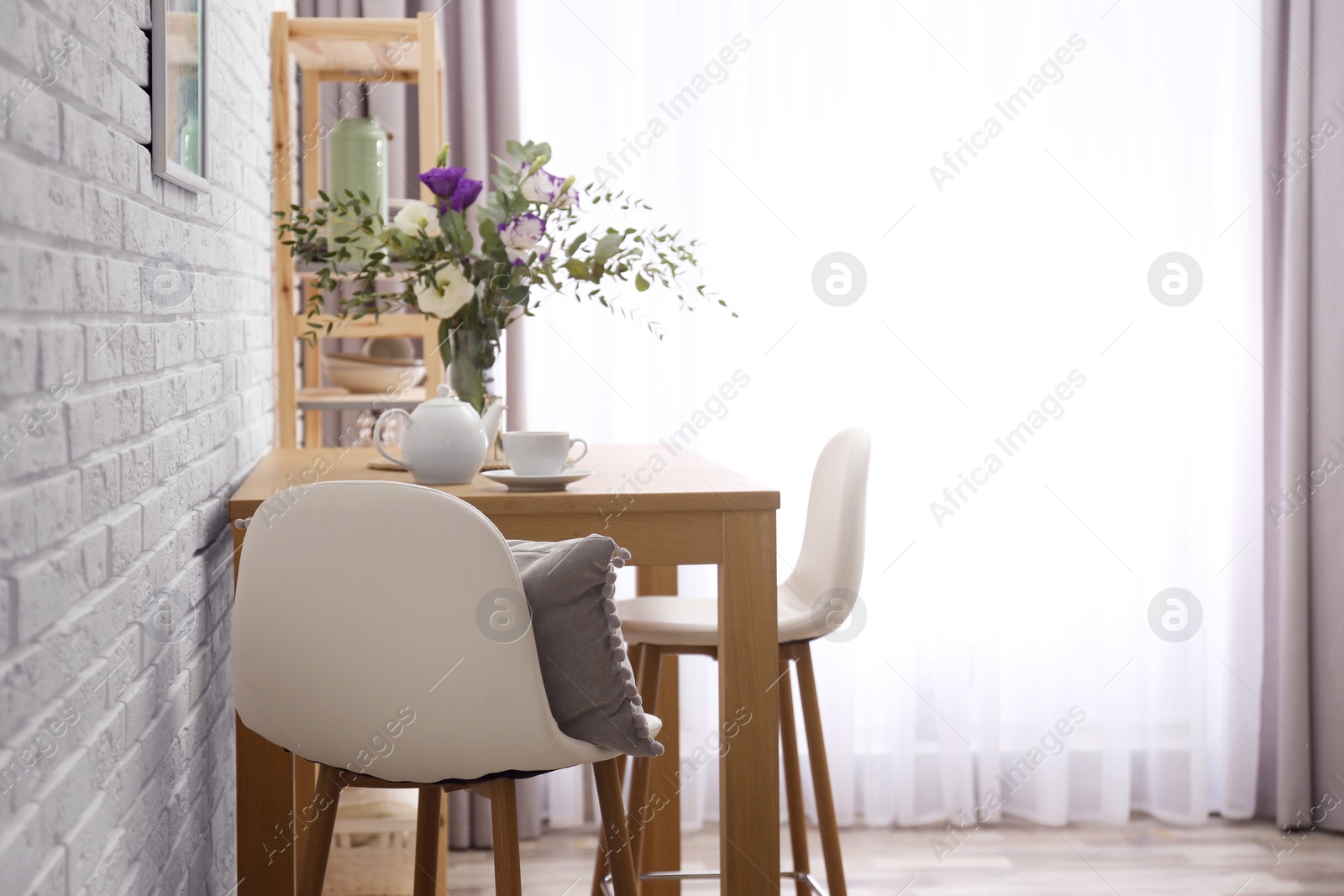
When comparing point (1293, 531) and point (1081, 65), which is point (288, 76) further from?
point (1293, 531)

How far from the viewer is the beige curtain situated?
2875 mm

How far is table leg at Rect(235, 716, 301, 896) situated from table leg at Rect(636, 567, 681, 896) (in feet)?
2.91

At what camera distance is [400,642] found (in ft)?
4.12

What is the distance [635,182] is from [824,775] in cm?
161

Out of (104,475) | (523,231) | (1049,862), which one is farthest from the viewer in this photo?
(1049,862)

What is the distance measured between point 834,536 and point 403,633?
1.00m

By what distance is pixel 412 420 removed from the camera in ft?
5.70

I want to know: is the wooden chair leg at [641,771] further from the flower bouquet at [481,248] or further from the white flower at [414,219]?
the white flower at [414,219]

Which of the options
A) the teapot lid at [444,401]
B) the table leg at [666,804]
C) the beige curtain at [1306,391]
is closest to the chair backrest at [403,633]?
the teapot lid at [444,401]

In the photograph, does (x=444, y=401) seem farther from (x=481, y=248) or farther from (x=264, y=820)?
(x=264, y=820)

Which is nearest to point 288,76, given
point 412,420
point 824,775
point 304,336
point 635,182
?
point 304,336

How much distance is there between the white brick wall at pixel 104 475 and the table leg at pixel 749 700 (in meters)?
0.73

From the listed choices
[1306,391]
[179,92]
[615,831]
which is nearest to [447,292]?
[179,92]

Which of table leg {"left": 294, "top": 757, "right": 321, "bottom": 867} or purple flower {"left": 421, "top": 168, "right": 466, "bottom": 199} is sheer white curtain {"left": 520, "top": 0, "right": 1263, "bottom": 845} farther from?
purple flower {"left": 421, "top": 168, "right": 466, "bottom": 199}
